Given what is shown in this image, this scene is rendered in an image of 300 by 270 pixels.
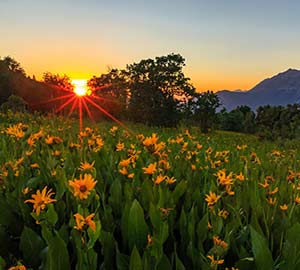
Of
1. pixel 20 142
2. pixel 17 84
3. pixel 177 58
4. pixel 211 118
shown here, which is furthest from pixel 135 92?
pixel 20 142

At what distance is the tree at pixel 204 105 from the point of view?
2891 centimetres

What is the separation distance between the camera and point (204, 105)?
31375mm

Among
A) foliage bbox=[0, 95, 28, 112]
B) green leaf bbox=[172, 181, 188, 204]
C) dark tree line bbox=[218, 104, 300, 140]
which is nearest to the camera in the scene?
green leaf bbox=[172, 181, 188, 204]

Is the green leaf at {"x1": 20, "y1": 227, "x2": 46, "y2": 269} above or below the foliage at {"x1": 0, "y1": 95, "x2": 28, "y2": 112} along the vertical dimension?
below

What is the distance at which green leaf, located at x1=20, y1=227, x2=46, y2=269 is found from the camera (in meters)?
1.46

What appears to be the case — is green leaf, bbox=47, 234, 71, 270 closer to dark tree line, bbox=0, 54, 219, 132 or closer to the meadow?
the meadow

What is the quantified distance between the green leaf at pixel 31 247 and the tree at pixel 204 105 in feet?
86.8

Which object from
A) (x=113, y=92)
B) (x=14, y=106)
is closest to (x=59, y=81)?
(x=113, y=92)

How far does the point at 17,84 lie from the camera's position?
4300 centimetres

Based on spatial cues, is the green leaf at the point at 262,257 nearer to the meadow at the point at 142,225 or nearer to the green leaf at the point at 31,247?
the meadow at the point at 142,225

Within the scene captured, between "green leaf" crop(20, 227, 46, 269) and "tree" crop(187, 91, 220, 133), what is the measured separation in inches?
1041

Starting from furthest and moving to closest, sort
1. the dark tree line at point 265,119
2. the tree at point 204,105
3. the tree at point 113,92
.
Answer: the dark tree line at point 265,119
the tree at point 113,92
the tree at point 204,105

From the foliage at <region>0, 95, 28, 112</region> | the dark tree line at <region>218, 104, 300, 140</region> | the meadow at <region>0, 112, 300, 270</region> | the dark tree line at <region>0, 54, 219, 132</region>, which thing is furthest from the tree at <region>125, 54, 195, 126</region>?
the meadow at <region>0, 112, 300, 270</region>

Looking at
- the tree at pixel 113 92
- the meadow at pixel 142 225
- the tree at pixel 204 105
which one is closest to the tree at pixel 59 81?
the tree at pixel 113 92
